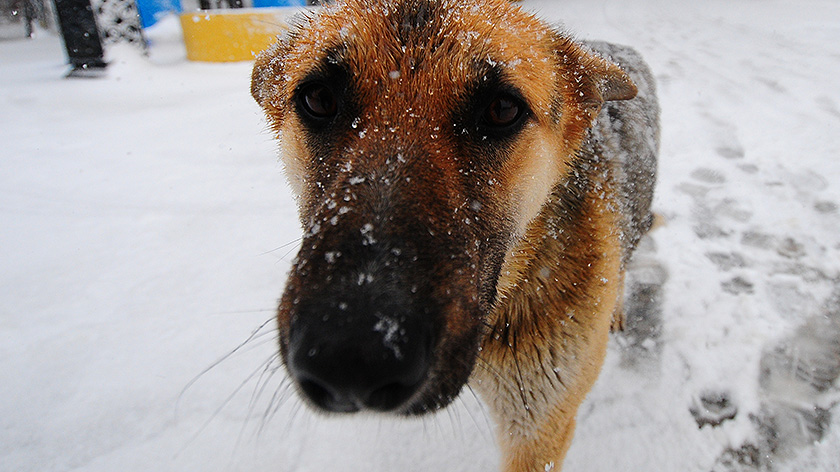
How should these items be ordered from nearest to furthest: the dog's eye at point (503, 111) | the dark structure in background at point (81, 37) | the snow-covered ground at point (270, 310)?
1. the dog's eye at point (503, 111)
2. the snow-covered ground at point (270, 310)
3. the dark structure in background at point (81, 37)

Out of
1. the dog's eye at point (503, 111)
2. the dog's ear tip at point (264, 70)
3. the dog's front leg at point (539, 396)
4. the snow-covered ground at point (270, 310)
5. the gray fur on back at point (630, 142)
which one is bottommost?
the snow-covered ground at point (270, 310)

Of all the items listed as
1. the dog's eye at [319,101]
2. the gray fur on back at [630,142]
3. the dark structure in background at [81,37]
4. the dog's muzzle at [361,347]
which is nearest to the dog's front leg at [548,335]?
the gray fur on back at [630,142]

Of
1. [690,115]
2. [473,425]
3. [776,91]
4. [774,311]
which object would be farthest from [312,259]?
[776,91]

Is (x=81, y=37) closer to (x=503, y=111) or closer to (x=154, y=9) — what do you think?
(x=154, y=9)

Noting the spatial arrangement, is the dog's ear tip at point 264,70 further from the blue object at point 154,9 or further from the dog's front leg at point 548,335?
the blue object at point 154,9

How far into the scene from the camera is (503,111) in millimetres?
1534

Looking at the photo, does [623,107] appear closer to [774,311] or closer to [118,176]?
[774,311]

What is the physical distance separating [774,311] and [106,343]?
4.57 metres

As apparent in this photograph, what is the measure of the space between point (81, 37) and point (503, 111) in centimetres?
923

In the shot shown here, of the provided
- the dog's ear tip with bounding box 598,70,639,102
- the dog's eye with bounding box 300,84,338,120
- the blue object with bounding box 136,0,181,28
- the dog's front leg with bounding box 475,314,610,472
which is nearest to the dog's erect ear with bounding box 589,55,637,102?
the dog's ear tip with bounding box 598,70,639,102

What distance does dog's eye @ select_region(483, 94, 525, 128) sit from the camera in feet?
4.97

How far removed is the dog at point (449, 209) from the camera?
1042 millimetres

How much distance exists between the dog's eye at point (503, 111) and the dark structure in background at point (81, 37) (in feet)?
29.5

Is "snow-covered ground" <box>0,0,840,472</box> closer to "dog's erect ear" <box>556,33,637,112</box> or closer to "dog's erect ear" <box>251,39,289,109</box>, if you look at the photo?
"dog's erect ear" <box>251,39,289,109</box>
